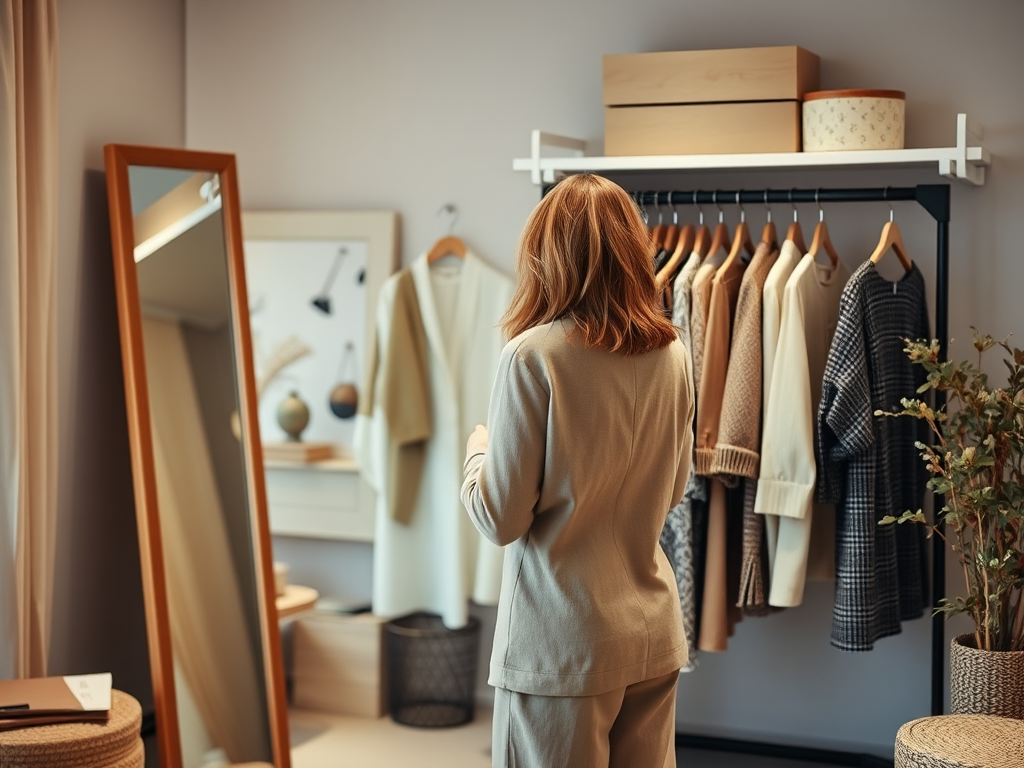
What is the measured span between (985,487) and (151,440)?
207 centimetres

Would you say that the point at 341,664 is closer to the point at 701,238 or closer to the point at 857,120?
the point at 701,238

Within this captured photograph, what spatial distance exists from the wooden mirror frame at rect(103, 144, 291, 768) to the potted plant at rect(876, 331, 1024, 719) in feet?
5.58

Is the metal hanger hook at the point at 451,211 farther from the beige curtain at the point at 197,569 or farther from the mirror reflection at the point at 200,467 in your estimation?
the beige curtain at the point at 197,569

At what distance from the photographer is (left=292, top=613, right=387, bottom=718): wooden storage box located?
3.74 metres

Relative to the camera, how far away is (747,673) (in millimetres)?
3512

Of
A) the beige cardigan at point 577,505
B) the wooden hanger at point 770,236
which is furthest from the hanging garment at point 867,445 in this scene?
the beige cardigan at point 577,505

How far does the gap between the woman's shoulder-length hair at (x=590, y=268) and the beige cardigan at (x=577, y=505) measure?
36 mm

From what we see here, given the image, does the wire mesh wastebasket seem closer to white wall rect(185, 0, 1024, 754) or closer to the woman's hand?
white wall rect(185, 0, 1024, 754)

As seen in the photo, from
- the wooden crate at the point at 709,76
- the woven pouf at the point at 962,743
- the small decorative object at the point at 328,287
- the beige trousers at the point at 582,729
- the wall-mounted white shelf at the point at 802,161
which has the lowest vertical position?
the woven pouf at the point at 962,743

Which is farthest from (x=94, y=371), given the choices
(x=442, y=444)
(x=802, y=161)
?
(x=802, y=161)

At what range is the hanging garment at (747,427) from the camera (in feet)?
9.70

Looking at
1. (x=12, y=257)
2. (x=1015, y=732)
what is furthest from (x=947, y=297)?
(x=12, y=257)

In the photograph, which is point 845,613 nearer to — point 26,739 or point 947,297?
point 947,297

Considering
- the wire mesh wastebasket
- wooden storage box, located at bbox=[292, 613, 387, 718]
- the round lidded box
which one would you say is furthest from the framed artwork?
the round lidded box
